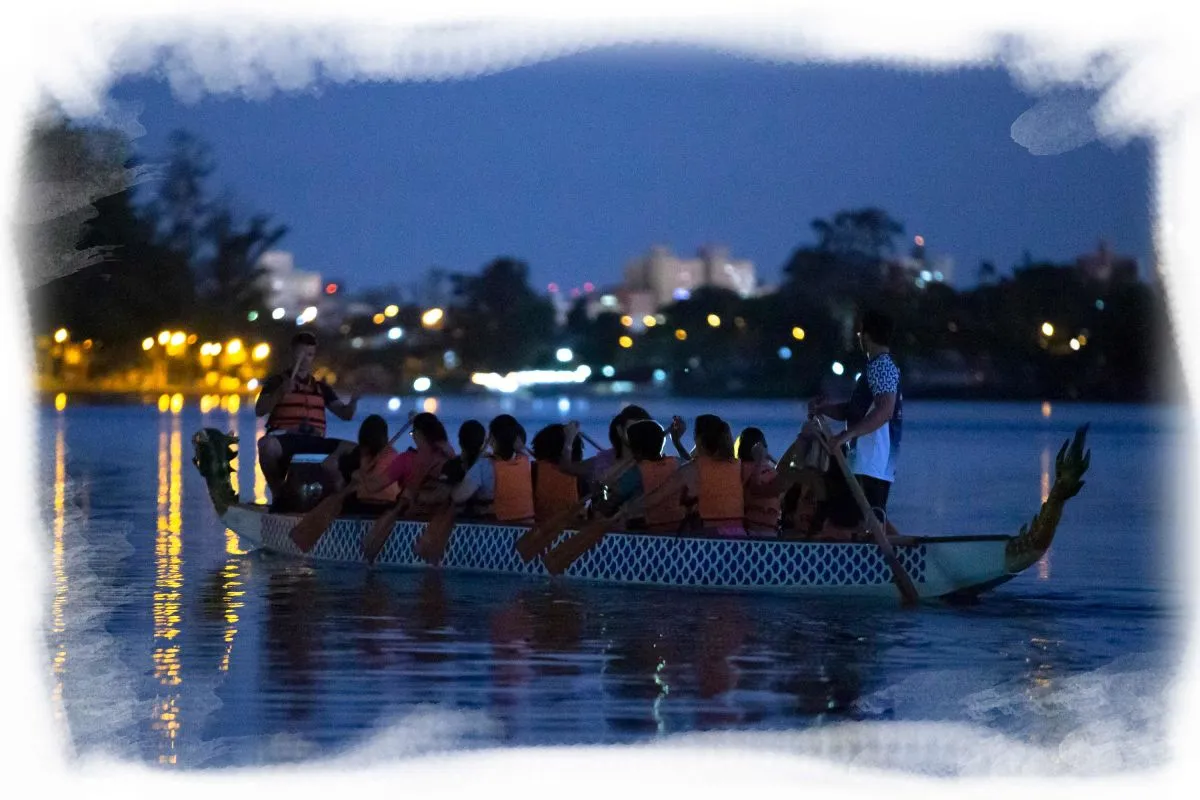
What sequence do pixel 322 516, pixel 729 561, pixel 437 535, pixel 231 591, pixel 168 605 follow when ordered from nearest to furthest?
1. pixel 168 605
2. pixel 729 561
3. pixel 231 591
4. pixel 437 535
5. pixel 322 516

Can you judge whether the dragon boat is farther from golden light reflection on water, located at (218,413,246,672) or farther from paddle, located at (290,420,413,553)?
golden light reflection on water, located at (218,413,246,672)

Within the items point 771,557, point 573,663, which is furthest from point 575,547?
point 573,663

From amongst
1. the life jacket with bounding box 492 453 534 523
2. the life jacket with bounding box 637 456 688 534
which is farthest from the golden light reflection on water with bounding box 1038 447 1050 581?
the life jacket with bounding box 492 453 534 523

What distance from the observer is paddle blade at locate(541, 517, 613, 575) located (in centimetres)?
1280

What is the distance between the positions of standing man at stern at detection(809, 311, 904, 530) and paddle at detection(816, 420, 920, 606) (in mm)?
87

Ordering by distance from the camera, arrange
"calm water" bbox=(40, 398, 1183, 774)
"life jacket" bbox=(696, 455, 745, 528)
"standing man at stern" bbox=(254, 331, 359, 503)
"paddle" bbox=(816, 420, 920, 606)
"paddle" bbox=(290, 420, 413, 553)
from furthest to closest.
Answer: "standing man at stern" bbox=(254, 331, 359, 503) → "paddle" bbox=(290, 420, 413, 553) → "life jacket" bbox=(696, 455, 745, 528) → "paddle" bbox=(816, 420, 920, 606) → "calm water" bbox=(40, 398, 1183, 774)

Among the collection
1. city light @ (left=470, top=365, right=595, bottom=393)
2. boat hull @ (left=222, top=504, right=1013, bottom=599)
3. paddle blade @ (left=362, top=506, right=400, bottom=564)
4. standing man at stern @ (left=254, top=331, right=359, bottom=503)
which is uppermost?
city light @ (left=470, top=365, right=595, bottom=393)

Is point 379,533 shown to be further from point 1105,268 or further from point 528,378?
point 528,378

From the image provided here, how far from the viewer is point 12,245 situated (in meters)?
8.98

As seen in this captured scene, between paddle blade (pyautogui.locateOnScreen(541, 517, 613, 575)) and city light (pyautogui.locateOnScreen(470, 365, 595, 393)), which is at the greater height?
city light (pyautogui.locateOnScreen(470, 365, 595, 393))

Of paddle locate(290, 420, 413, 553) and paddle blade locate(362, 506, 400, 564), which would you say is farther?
paddle locate(290, 420, 413, 553)

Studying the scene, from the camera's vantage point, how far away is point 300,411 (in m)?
14.5

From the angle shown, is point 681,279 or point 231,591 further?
point 681,279

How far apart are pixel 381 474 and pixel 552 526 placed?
1657 mm
